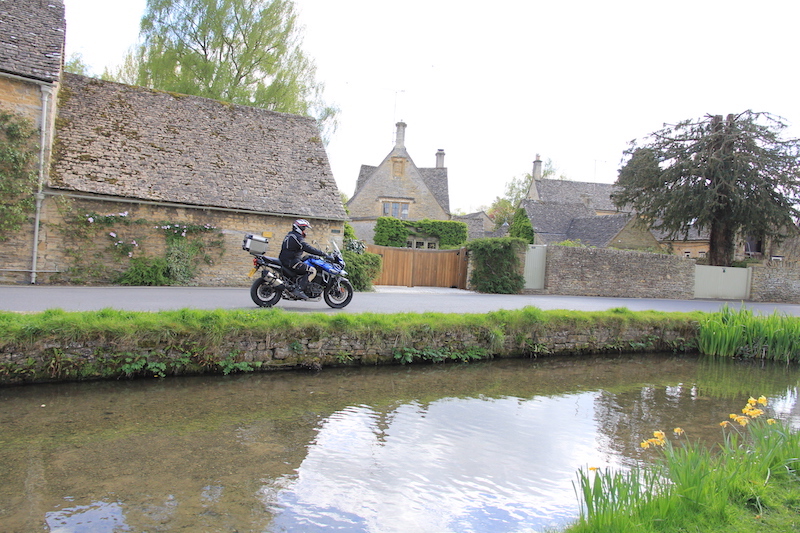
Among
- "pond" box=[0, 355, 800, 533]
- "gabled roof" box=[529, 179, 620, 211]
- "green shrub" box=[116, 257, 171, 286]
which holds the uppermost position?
"gabled roof" box=[529, 179, 620, 211]

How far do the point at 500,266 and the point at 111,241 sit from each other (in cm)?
1349

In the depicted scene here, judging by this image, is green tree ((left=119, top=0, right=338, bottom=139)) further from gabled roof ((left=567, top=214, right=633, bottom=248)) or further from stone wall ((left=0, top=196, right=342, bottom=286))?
gabled roof ((left=567, top=214, right=633, bottom=248))

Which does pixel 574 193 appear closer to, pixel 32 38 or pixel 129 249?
pixel 129 249

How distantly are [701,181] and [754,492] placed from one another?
87.4ft

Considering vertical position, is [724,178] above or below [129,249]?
above

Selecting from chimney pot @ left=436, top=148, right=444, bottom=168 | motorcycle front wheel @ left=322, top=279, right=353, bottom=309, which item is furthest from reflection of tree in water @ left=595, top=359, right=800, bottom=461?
chimney pot @ left=436, top=148, right=444, bottom=168

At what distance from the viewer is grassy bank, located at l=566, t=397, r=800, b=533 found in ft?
10.2

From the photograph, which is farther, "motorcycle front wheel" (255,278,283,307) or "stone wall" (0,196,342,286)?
"stone wall" (0,196,342,286)

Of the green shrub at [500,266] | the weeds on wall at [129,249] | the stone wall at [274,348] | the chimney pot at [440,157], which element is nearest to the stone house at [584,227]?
the chimney pot at [440,157]

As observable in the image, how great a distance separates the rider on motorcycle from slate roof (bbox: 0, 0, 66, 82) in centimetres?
964

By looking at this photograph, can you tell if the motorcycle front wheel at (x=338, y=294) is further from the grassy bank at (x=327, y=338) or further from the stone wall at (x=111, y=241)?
the stone wall at (x=111, y=241)

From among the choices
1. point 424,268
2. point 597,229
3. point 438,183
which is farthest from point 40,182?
point 597,229

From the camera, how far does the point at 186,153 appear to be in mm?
18062

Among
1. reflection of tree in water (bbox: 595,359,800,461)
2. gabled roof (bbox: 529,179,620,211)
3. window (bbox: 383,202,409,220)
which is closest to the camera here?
reflection of tree in water (bbox: 595,359,800,461)
